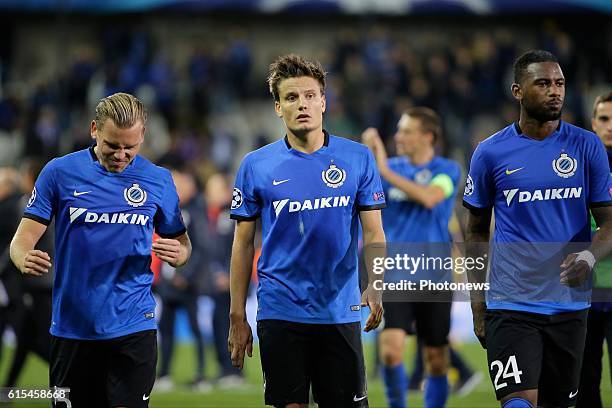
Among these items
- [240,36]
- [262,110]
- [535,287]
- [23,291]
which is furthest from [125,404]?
[240,36]

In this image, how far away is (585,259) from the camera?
5438 millimetres

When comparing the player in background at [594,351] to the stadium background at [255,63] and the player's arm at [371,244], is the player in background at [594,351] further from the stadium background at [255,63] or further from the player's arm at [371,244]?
the stadium background at [255,63]

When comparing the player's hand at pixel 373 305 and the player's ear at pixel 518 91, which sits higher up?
the player's ear at pixel 518 91

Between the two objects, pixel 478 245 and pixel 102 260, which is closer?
pixel 102 260

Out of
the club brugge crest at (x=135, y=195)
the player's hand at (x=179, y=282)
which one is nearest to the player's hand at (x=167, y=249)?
the club brugge crest at (x=135, y=195)

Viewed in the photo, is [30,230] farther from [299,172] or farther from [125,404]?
[299,172]

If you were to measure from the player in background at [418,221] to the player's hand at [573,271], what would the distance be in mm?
2398

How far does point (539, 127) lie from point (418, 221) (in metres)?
2.86

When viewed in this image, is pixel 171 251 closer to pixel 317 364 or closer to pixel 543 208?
pixel 317 364

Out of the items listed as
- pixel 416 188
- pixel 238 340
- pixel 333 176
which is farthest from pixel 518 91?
pixel 416 188

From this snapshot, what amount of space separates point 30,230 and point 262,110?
58.4ft

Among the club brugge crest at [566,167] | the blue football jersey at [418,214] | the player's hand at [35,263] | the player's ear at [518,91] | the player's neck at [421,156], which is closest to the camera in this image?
the player's hand at [35,263]

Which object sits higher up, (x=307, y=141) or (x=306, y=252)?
(x=307, y=141)

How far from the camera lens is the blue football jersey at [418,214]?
8406 mm
